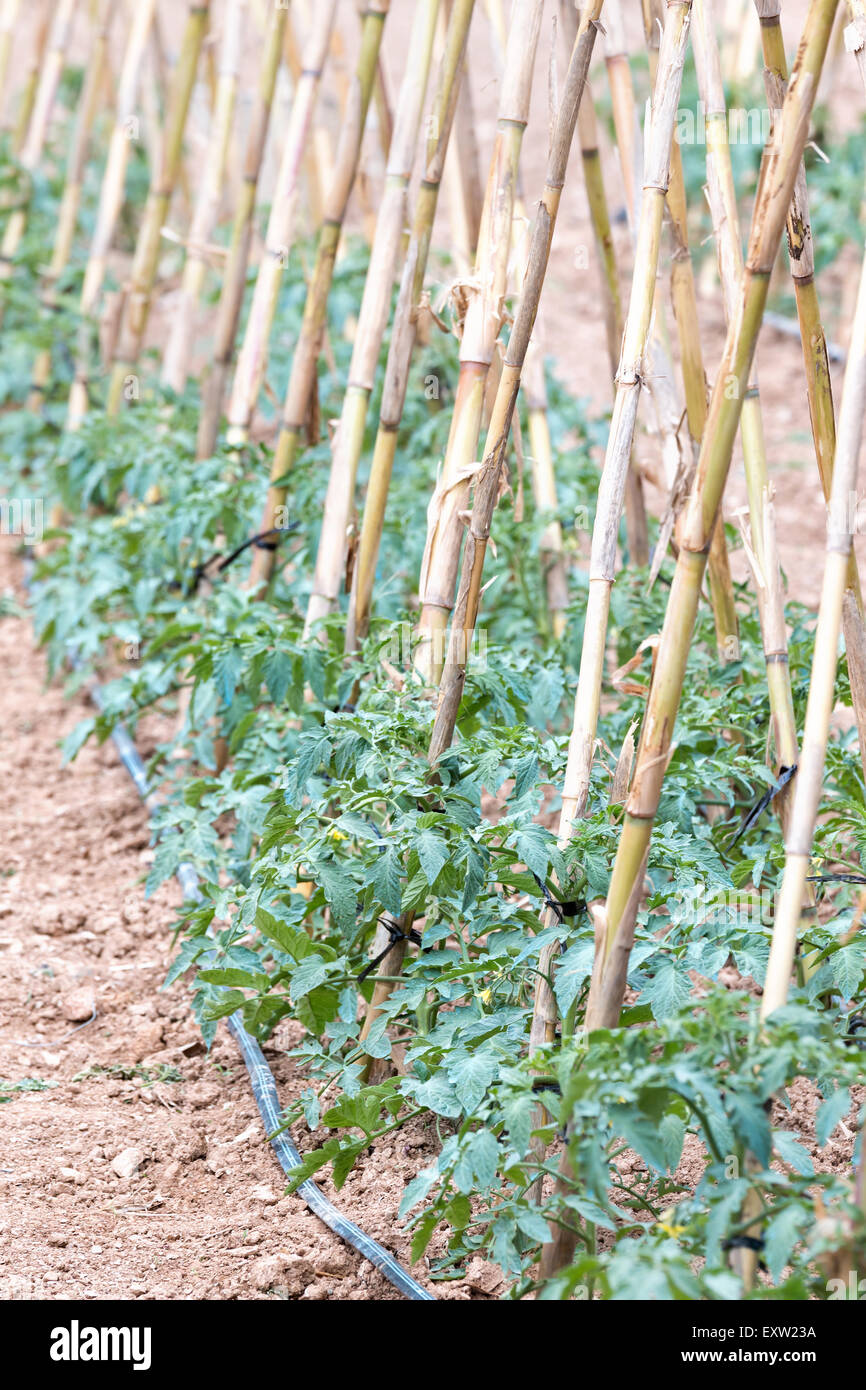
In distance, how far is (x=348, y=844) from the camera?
1.61m

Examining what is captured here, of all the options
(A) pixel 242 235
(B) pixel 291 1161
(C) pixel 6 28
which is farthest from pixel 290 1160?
(C) pixel 6 28

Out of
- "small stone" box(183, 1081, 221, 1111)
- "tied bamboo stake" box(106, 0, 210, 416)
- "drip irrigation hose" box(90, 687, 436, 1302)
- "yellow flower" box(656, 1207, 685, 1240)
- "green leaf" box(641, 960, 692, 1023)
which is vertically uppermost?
"tied bamboo stake" box(106, 0, 210, 416)

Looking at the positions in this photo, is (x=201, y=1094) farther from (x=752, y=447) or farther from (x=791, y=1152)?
(x=752, y=447)

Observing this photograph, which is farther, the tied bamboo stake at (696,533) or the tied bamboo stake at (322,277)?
the tied bamboo stake at (322,277)

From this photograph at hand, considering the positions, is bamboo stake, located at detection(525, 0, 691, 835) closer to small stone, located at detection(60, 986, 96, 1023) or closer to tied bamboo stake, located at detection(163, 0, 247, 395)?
small stone, located at detection(60, 986, 96, 1023)

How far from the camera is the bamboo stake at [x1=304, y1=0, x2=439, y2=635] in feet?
6.57

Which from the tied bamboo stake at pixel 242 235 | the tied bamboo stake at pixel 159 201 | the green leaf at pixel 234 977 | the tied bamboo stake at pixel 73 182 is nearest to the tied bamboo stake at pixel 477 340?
the green leaf at pixel 234 977

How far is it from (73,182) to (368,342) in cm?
248

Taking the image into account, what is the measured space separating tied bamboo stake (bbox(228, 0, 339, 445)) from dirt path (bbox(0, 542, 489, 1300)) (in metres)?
0.90

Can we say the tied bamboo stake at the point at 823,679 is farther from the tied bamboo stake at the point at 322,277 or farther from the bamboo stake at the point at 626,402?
the tied bamboo stake at the point at 322,277

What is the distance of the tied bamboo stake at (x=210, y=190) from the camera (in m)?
3.25

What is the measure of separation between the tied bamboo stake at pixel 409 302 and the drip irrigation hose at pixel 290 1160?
24.4 inches

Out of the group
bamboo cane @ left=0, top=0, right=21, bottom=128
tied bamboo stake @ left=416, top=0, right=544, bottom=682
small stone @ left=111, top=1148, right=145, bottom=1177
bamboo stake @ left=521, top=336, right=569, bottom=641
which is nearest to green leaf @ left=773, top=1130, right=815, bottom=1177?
tied bamboo stake @ left=416, top=0, right=544, bottom=682

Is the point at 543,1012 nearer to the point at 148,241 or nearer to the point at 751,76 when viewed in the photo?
the point at 148,241
